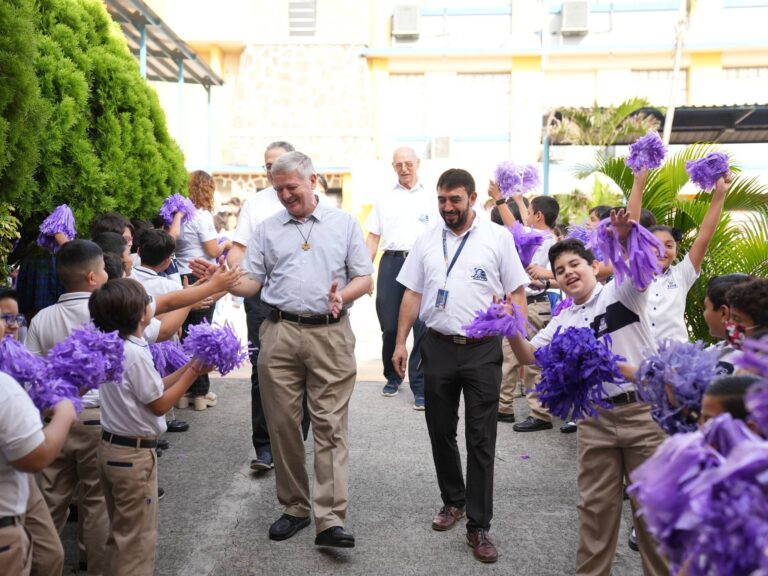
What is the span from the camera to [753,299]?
3.43 m

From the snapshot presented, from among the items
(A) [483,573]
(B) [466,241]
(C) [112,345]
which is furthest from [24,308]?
(A) [483,573]

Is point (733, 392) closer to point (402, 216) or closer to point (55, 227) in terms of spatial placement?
point (55, 227)

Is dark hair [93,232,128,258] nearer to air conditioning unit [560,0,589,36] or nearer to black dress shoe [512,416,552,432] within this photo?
black dress shoe [512,416,552,432]

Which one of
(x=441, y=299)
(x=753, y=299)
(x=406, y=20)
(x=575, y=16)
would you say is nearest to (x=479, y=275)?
(x=441, y=299)

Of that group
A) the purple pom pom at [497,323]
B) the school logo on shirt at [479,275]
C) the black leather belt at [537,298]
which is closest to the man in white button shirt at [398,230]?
the black leather belt at [537,298]

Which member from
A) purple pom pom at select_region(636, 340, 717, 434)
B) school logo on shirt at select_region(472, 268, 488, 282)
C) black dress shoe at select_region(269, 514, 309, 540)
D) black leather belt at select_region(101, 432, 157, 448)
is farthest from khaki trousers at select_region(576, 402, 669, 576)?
black leather belt at select_region(101, 432, 157, 448)

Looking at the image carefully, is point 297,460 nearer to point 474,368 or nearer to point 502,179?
point 474,368

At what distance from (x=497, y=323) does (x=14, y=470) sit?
2506 mm

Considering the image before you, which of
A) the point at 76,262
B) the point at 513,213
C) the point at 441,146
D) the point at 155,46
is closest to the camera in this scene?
the point at 76,262

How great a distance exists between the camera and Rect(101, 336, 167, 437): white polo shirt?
382 centimetres

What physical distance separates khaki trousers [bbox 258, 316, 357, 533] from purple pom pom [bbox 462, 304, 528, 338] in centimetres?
94

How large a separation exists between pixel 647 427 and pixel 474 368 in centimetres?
124

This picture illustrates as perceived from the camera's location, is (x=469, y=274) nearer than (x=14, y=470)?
No

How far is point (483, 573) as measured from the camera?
4.42m
